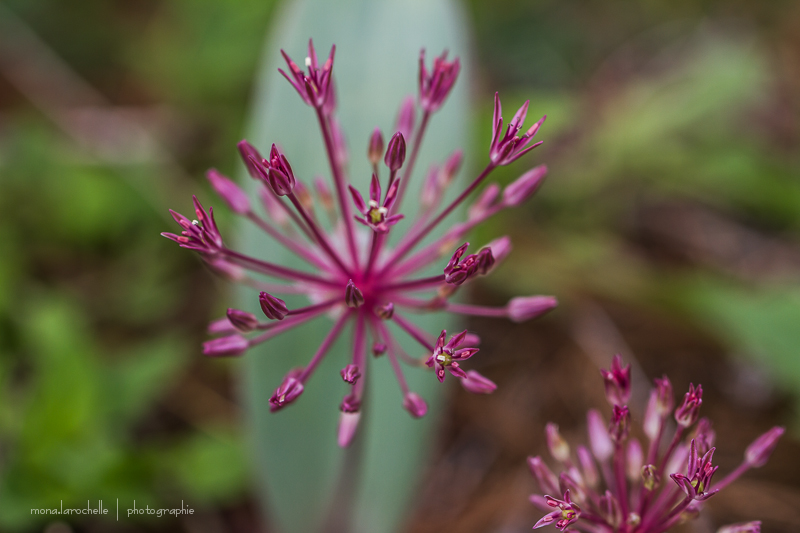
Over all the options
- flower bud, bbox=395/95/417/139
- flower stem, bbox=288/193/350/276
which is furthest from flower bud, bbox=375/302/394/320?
flower bud, bbox=395/95/417/139

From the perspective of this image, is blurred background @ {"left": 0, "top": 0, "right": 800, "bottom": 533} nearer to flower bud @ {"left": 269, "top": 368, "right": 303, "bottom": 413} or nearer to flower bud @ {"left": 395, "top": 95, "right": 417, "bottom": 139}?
flower bud @ {"left": 395, "top": 95, "right": 417, "bottom": 139}

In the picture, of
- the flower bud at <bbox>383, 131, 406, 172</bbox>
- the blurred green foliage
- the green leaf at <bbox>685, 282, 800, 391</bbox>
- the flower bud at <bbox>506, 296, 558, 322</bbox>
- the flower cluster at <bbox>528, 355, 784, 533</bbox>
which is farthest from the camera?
the green leaf at <bbox>685, 282, 800, 391</bbox>

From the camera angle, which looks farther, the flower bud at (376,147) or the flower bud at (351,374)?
the flower bud at (376,147)

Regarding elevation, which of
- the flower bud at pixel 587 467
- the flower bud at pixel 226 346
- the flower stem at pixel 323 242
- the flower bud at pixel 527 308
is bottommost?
the flower bud at pixel 587 467

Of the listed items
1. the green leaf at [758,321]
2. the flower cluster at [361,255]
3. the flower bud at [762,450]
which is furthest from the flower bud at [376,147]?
the green leaf at [758,321]

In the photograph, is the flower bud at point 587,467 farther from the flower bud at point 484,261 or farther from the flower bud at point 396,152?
the flower bud at point 396,152

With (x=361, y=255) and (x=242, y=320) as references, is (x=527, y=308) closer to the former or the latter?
(x=361, y=255)
